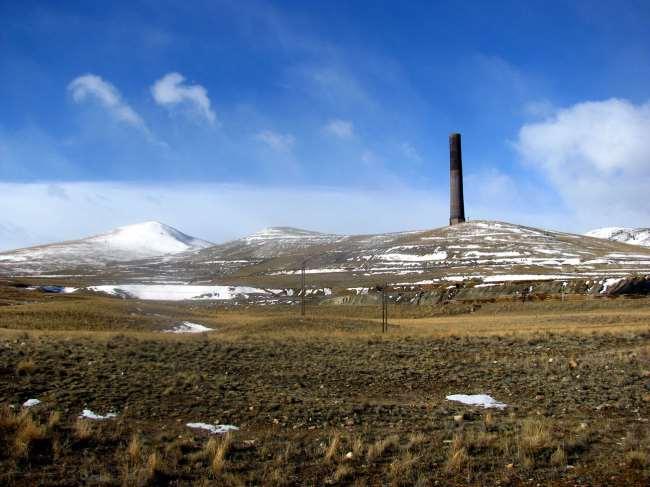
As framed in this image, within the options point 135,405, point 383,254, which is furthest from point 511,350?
point 383,254

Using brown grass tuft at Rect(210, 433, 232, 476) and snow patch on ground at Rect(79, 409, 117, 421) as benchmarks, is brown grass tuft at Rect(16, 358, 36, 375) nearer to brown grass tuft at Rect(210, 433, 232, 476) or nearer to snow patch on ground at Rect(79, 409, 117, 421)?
snow patch on ground at Rect(79, 409, 117, 421)

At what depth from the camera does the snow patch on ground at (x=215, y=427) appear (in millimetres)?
10713

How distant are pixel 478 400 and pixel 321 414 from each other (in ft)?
16.3

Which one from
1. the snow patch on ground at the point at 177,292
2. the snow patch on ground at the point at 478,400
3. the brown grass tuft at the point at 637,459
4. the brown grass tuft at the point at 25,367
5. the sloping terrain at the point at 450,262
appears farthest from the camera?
the snow patch on ground at the point at 177,292

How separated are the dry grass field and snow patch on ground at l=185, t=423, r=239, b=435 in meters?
0.23

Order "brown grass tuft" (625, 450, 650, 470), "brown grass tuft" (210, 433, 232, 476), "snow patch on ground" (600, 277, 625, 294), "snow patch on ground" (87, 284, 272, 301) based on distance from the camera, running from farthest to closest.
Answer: "snow patch on ground" (87, 284, 272, 301) < "snow patch on ground" (600, 277, 625, 294) < "brown grass tuft" (625, 450, 650, 470) < "brown grass tuft" (210, 433, 232, 476)

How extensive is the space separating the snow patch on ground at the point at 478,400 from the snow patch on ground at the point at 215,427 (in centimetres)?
660

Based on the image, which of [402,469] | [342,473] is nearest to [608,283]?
[402,469]

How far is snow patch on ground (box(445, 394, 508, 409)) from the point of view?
14.2 metres


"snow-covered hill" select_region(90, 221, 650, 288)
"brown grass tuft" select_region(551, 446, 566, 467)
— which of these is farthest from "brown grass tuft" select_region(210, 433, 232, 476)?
"snow-covered hill" select_region(90, 221, 650, 288)

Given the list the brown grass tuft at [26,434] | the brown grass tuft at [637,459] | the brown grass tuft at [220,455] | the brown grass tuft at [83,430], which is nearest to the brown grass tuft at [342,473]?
the brown grass tuft at [220,455]

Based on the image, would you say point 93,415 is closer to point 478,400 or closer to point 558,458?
point 558,458

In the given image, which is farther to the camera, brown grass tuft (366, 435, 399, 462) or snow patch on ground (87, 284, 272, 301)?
snow patch on ground (87, 284, 272, 301)

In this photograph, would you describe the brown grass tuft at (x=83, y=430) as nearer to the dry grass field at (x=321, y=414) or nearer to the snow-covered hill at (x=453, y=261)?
the dry grass field at (x=321, y=414)
